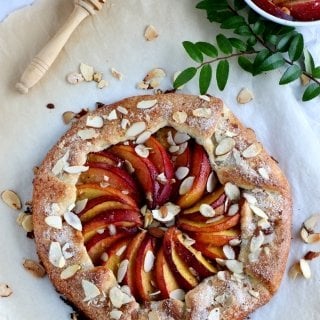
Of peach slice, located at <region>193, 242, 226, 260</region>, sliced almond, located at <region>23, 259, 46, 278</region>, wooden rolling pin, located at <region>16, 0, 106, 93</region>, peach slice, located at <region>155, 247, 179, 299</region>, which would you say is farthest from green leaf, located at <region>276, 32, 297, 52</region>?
sliced almond, located at <region>23, 259, 46, 278</region>

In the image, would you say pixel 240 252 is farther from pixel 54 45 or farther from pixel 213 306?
pixel 54 45

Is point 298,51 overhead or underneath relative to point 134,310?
overhead

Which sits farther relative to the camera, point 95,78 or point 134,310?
point 95,78

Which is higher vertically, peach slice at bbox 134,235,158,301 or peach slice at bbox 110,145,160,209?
peach slice at bbox 110,145,160,209

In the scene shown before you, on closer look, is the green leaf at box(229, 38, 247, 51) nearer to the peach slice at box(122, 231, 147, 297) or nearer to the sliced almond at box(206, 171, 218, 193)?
the sliced almond at box(206, 171, 218, 193)

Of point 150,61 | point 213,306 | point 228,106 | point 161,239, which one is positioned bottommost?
point 213,306

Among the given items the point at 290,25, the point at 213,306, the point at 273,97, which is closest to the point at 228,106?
the point at 273,97

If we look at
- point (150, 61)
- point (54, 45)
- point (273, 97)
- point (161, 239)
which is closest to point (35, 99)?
point (54, 45)
